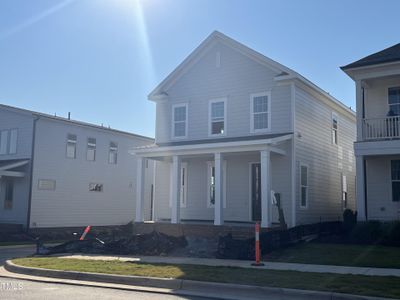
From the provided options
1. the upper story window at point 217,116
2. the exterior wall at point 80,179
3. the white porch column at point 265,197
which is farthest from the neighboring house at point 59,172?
the white porch column at point 265,197

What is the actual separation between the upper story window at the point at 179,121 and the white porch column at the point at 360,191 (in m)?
8.26

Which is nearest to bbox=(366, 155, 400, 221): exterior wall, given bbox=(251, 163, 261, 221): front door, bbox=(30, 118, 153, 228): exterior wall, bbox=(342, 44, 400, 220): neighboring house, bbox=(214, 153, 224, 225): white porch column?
bbox=(342, 44, 400, 220): neighboring house

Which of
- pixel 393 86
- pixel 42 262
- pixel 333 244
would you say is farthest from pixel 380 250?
pixel 42 262

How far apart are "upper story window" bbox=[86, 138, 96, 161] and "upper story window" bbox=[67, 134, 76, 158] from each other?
43.4 inches

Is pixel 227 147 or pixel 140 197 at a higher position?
pixel 227 147

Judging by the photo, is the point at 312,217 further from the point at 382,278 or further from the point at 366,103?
the point at 382,278

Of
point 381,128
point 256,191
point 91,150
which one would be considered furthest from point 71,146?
point 381,128

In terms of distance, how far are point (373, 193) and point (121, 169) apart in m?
16.8

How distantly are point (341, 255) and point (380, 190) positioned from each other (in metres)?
6.57

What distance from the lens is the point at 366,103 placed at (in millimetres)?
20125

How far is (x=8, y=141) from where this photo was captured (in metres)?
27.2

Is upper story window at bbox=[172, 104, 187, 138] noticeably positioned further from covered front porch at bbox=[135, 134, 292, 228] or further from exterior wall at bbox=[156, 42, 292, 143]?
covered front porch at bbox=[135, 134, 292, 228]

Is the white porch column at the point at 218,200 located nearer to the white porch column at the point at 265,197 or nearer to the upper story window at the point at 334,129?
the white porch column at the point at 265,197

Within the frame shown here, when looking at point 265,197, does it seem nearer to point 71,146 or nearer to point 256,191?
point 256,191
